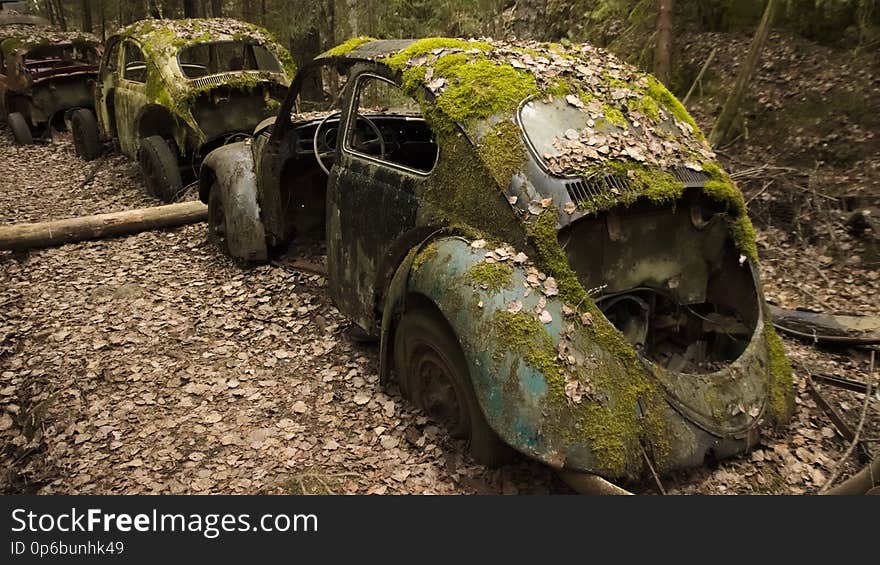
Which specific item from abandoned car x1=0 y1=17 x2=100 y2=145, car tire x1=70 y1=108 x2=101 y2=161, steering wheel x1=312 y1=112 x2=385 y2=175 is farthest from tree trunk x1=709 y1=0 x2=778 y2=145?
abandoned car x1=0 y1=17 x2=100 y2=145

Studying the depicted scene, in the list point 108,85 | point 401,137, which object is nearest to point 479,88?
point 401,137

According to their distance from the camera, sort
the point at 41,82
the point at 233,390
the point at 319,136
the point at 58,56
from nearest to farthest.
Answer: the point at 233,390, the point at 319,136, the point at 41,82, the point at 58,56

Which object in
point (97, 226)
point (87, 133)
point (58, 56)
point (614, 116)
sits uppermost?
point (614, 116)

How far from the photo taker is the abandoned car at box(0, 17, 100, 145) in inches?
430

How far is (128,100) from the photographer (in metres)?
8.66

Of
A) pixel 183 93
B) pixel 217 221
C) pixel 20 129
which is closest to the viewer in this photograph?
pixel 217 221

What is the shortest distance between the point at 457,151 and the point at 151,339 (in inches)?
122

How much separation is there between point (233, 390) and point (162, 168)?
4.78m

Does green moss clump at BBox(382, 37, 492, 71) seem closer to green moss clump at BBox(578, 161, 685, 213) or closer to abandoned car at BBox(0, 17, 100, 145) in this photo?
green moss clump at BBox(578, 161, 685, 213)

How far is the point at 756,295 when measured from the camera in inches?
144

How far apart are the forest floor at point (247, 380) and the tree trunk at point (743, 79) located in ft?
3.07

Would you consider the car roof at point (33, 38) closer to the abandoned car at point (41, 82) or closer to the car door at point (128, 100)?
the abandoned car at point (41, 82)

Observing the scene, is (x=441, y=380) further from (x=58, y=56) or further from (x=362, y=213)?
(x=58, y=56)

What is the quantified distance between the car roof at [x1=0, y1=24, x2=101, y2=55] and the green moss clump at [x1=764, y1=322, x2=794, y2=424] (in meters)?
13.1
